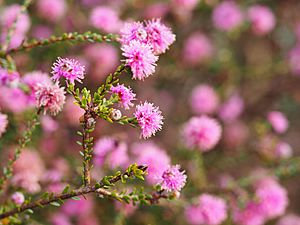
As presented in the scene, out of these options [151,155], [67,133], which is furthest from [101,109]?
[67,133]

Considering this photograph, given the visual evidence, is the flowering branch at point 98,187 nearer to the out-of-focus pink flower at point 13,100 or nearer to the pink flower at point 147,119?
the pink flower at point 147,119

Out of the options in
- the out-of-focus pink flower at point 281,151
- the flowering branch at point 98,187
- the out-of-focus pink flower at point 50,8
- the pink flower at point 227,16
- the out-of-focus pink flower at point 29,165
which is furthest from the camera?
the pink flower at point 227,16

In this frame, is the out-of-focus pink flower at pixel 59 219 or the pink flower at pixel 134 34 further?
the out-of-focus pink flower at pixel 59 219

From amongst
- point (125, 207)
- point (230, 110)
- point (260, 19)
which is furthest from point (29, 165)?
point (260, 19)

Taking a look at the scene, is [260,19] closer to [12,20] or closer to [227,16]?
[227,16]

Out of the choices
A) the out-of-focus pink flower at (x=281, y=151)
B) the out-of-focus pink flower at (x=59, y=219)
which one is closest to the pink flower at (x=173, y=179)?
the out-of-focus pink flower at (x=59, y=219)
